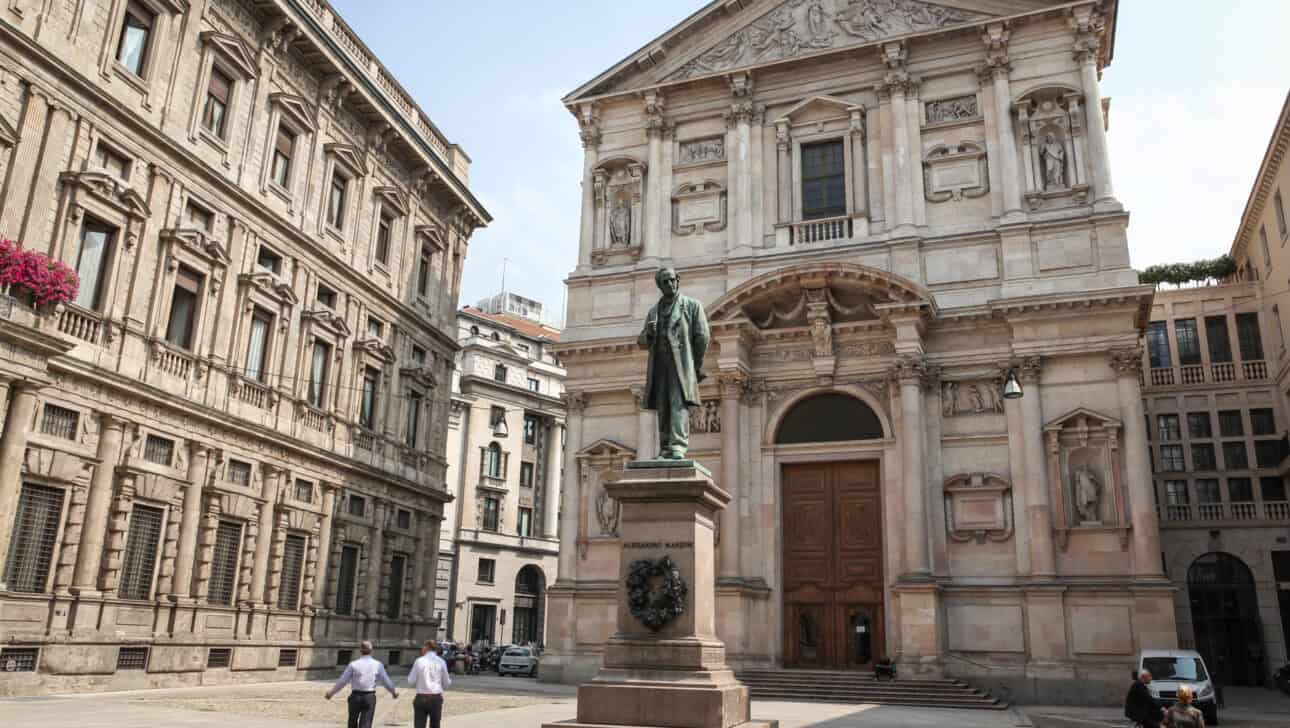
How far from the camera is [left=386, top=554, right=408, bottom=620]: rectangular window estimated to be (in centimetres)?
2925

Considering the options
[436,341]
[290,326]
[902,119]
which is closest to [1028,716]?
[902,119]

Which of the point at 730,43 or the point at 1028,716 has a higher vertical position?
the point at 730,43

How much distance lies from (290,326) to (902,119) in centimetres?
1678

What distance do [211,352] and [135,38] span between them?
6.62 meters

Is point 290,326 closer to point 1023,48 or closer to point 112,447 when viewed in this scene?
point 112,447

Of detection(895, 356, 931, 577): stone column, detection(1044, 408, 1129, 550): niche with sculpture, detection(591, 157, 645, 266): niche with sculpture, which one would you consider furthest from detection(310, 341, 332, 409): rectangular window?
detection(1044, 408, 1129, 550): niche with sculpture

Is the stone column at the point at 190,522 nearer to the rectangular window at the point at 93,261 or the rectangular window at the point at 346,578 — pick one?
the rectangular window at the point at 93,261

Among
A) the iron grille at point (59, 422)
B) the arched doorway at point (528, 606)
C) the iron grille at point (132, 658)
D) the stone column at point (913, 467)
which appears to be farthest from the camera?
the arched doorway at point (528, 606)

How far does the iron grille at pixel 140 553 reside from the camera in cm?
1938

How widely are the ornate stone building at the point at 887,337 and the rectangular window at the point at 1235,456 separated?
1524cm

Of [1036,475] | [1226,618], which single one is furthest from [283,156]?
[1226,618]

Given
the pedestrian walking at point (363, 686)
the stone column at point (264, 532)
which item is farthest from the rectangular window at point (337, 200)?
the pedestrian walking at point (363, 686)

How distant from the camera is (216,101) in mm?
22516

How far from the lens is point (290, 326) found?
24641mm
